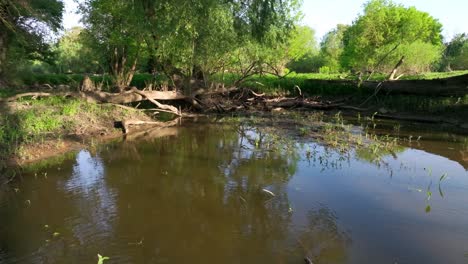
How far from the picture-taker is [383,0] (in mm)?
39000

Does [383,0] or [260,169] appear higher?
Result: [383,0]

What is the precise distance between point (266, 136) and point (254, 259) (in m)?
8.22

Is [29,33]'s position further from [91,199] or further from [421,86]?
[421,86]

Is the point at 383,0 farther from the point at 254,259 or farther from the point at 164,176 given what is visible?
the point at 254,259

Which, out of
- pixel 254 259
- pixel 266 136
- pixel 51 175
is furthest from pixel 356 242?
pixel 266 136

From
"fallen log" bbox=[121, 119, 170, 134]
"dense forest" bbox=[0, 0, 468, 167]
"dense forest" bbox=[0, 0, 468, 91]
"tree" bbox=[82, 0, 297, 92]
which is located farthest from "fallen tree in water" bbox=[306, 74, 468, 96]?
"fallen log" bbox=[121, 119, 170, 134]

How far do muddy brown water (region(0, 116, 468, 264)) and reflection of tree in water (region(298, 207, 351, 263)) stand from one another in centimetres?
2

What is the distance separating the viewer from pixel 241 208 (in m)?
6.25

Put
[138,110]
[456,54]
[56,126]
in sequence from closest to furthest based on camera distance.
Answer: [56,126]
[138,110]
[456,54]

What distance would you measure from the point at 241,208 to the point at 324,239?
163cm

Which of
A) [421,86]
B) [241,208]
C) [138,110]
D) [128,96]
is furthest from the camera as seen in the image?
[421,86]

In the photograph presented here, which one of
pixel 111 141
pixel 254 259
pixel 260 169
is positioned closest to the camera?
pixel 254 259

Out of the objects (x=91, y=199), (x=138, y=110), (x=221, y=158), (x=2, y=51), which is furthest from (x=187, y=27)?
(x=2, y=51)

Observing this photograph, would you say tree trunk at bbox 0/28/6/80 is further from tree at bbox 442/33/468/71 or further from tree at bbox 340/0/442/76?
tree at bbox 442/33/468/71
